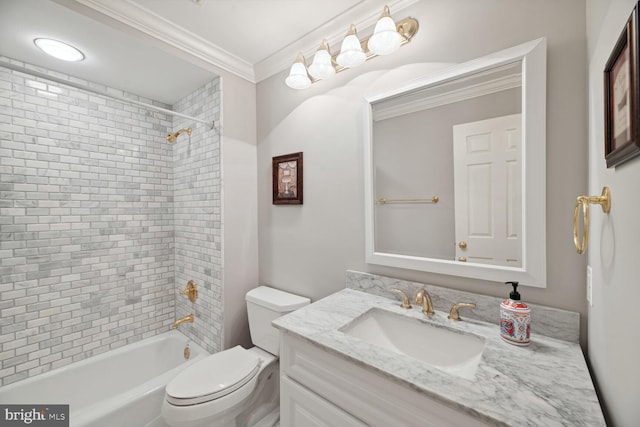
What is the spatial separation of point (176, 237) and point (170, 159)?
28.5 inches

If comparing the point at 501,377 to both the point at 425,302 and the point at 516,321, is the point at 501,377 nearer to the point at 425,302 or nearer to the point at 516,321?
the point at 516,321

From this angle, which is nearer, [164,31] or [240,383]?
[240,383]

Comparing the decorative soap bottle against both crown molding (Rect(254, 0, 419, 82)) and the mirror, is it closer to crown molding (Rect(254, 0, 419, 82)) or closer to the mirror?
the mirror

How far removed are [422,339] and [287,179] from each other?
124 centimetres

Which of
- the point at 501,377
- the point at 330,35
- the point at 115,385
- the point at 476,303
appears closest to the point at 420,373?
the point at 501,377

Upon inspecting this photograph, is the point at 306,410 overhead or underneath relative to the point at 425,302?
underneath

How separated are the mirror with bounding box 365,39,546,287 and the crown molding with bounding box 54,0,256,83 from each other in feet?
3.71

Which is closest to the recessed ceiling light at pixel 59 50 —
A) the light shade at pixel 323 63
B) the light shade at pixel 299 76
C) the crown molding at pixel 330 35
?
the crown molding at pixel 330 35

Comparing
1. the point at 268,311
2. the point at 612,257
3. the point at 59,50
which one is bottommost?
the point at 268,311

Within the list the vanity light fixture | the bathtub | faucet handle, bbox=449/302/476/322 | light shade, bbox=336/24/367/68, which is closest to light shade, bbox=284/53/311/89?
the vanity light fixture

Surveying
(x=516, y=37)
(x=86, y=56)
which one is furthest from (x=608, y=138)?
(x=86, y=56)

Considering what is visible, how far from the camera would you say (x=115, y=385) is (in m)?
1.84

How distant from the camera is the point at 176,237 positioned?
2305mm

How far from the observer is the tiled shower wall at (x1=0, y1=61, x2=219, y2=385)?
5.22 ft
